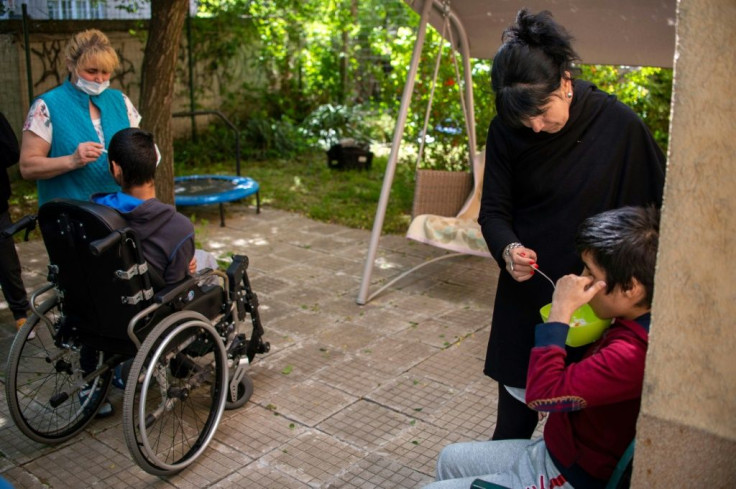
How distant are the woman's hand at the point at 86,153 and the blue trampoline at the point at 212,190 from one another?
3.34 metres

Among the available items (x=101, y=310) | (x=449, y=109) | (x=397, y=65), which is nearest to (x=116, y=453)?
(x=101, y=310)

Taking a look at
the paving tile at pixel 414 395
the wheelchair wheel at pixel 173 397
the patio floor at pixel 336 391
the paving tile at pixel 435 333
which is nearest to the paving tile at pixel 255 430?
the patio floor at pixel 336 391

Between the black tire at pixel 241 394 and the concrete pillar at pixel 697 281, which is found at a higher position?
the concrete pillar at pixel 697 281

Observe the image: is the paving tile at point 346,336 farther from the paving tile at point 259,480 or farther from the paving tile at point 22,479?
the paving tile at point 22,479

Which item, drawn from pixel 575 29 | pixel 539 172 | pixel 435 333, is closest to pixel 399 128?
pixel 575 29

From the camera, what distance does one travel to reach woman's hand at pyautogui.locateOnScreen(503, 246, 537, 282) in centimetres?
235

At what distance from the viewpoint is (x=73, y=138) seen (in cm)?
386

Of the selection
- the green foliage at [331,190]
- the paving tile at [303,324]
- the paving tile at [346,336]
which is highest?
the green foliage at [331,190]

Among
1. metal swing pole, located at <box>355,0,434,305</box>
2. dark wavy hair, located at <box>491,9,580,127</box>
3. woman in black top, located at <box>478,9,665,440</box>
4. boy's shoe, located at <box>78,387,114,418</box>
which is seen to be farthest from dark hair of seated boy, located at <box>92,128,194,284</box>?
metal swing pole, located at <box>355,0,434,305</box>

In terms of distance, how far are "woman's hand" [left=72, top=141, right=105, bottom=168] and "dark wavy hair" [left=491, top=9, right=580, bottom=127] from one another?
2.16 meters

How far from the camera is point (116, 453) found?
3.50 meters

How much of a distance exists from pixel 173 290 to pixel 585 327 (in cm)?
181

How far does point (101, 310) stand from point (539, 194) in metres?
1.86

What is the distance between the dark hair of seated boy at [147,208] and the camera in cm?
330
